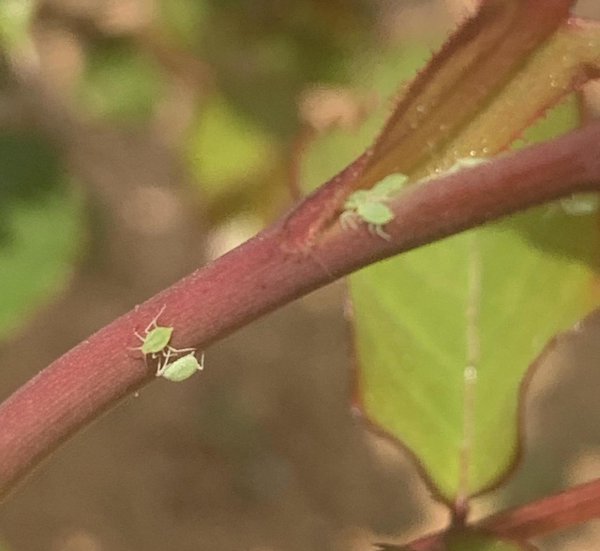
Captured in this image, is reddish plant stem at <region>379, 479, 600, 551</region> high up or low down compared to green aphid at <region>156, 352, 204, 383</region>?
down

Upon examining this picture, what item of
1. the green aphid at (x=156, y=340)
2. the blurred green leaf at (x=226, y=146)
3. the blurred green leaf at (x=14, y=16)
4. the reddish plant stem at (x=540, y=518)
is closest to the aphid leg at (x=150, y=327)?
the green aphid at (x=156, y=340)

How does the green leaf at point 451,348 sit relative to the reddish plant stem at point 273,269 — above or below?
above

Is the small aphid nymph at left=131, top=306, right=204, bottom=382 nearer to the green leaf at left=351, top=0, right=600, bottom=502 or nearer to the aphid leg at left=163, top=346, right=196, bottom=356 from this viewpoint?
the aphid leg at left=163, top=346, right=196, bottom=356

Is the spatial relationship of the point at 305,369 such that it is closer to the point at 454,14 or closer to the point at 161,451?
the point at 161,451

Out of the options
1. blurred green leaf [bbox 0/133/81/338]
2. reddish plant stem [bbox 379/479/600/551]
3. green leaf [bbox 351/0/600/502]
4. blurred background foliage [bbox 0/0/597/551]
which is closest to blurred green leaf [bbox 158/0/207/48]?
blurred background foliage [bbox 0/0/597/551]

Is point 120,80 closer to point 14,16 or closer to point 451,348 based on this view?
point 14,16

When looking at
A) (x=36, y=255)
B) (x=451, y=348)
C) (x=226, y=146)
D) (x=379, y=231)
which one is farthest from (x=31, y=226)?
(x=379, y=231)

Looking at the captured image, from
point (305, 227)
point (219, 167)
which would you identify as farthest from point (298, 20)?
point (305, 227)

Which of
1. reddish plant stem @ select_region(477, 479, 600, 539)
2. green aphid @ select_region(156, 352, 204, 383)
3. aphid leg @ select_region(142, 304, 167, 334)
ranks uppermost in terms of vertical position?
aphid leg @ select_region(142, 304, 167, 334)

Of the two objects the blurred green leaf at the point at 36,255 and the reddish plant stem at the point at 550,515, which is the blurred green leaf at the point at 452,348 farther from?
the blurred green leaf at the point at 36,255
